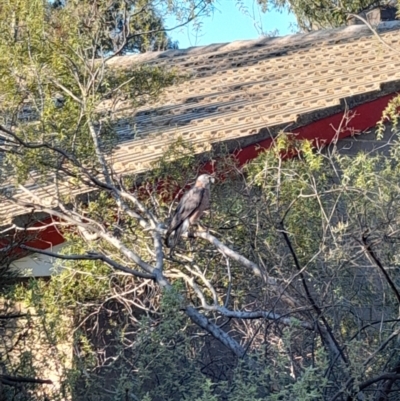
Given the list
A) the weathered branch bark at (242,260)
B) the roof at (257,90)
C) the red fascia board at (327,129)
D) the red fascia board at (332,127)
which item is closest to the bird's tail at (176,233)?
the weathered branch bark at (242,260)

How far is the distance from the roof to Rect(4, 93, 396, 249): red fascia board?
0.07 metres

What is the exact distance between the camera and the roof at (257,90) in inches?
340

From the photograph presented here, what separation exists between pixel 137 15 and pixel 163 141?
1769mm

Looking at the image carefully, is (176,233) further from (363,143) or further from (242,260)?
(363,143)

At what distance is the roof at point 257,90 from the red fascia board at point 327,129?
0.07 m

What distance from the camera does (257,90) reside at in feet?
37.8

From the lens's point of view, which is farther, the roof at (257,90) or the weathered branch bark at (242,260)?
the roof at (257,90)

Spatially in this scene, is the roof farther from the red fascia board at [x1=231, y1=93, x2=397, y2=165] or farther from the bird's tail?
the bird's tail

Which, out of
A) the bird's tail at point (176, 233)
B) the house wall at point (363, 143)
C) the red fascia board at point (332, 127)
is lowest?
the house wall at point (363, 143)

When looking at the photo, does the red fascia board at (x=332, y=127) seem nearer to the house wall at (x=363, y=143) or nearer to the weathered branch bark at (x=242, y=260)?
the house wall at (x=363, y=143)

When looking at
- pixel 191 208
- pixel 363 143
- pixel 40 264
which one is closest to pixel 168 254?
pixel 191 208

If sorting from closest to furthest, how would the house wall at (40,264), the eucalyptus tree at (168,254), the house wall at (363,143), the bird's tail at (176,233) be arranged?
the eucalyptus tree at (168,254), the bird's tail at (176,233), the house wall at (40,264), the house wall at (363,143)

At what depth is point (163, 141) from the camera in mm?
8883

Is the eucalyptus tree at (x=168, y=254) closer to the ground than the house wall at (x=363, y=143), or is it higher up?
higher up
